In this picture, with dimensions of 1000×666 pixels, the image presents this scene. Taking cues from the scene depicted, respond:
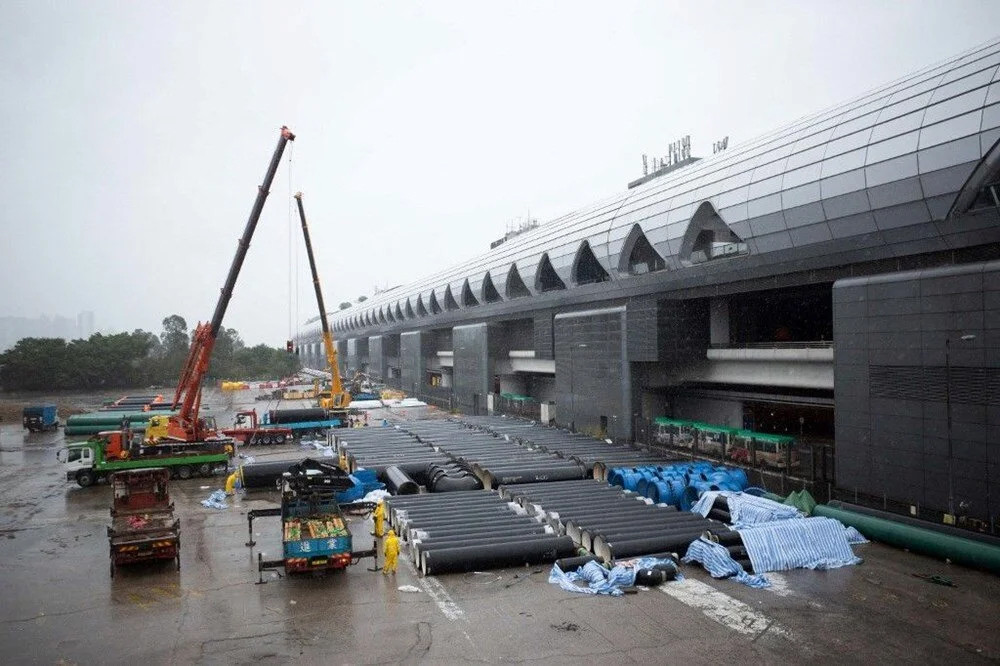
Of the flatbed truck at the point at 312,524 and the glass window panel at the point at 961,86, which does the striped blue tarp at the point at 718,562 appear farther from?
the glass window panel at the point at 961,86

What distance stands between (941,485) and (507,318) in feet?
118

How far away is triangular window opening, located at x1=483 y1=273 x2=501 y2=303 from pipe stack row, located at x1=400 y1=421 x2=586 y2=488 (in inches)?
698

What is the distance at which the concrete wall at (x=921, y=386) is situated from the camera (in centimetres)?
1741

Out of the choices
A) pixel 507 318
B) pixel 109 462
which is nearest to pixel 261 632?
pixel 109 462

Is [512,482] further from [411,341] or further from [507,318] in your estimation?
[411,341]

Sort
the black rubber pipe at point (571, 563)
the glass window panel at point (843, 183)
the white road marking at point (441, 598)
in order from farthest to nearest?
the glass window panel at point (843, 183) → the black rubber pipe at point (571, 563) → the white road marking at point (441, 598)

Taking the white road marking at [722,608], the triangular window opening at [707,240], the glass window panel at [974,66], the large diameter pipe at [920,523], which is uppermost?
the glass window panel at [974,66]

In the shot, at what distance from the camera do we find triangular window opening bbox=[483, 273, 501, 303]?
55.4 m

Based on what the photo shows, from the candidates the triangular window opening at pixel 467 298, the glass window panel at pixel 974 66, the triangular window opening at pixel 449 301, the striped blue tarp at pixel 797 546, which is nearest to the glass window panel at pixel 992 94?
the glass window panel at pixel 974 66

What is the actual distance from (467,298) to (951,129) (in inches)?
1830

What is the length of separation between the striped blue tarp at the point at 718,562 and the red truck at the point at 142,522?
13.5 m

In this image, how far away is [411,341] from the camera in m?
74.8

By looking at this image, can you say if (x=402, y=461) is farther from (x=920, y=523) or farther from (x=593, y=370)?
(x=920, y=523)

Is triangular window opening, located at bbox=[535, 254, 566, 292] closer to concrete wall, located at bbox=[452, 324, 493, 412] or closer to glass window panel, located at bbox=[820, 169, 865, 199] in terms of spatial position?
concrete wall, located at bbox=[452, 324, 493, 412]
